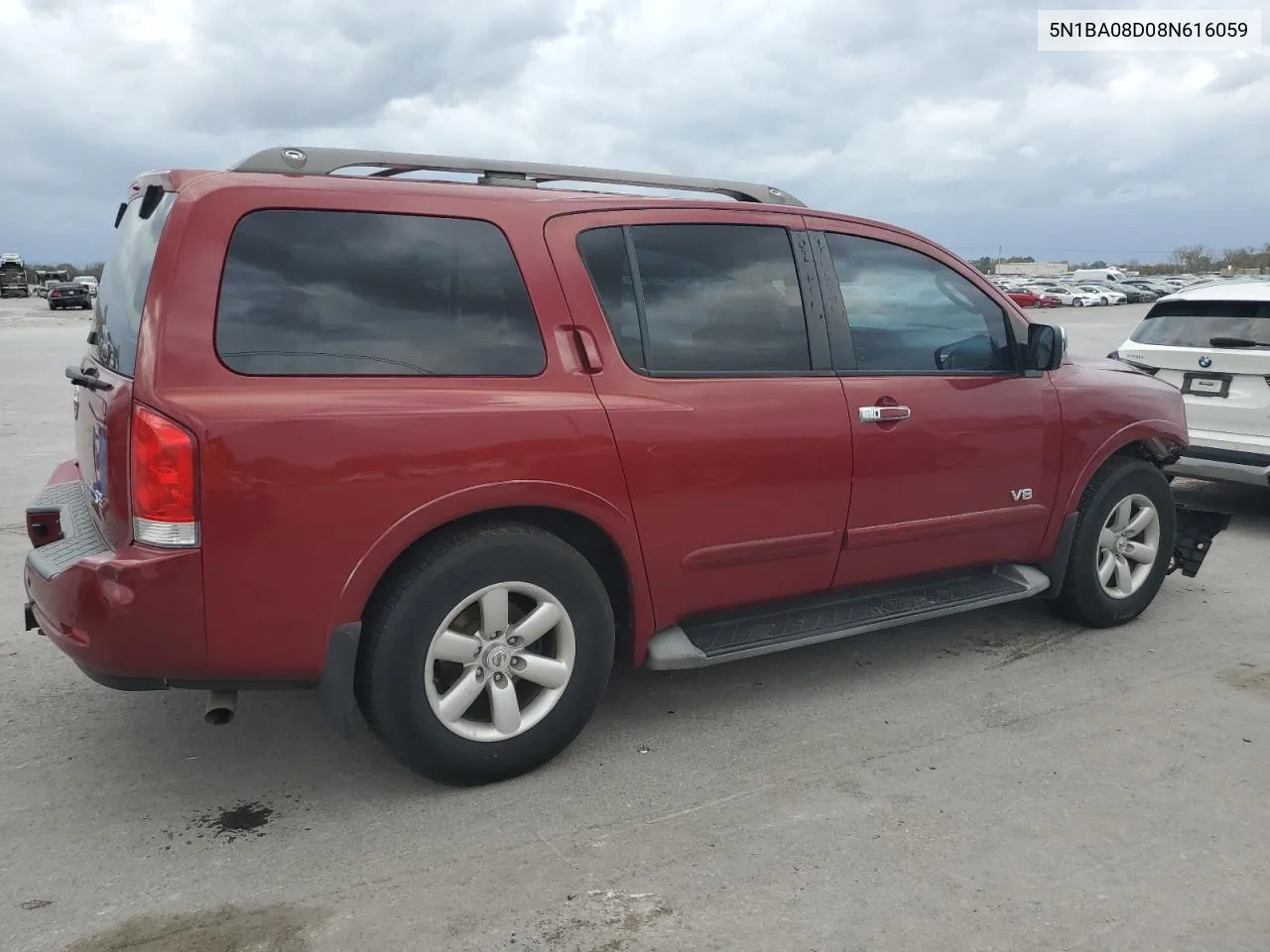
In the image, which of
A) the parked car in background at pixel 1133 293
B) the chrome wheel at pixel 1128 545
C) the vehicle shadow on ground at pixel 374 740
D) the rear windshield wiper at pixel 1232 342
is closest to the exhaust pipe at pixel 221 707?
the vehicle shadow on ground at pixel 374 740

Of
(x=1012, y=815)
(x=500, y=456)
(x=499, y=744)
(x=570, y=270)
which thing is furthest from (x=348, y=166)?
(x=1012, y=815)

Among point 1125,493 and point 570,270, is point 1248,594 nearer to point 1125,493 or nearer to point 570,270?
point 1125,493

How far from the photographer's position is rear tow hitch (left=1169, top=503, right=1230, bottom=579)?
5.04m

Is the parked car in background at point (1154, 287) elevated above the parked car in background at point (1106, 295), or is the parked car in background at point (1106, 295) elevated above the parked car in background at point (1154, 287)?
the parked car in background at point (1154, 287)

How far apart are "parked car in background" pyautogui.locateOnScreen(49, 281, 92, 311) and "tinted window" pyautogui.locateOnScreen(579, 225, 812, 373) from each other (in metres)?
50.9

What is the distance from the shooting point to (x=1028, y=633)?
4.71 m

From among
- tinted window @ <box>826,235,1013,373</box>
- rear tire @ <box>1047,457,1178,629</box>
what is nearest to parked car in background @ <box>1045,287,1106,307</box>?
rear tire @ <box>1047,457,1178,629</box>

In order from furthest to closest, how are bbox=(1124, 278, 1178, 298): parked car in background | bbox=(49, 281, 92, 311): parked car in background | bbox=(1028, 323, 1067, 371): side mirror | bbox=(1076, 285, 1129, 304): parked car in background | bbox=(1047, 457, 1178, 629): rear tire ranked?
bbox=(1124, 278, 1178, 298): parked car in background, bbox=(1076, 285, 1129, 304): parked car in background, bbox=(49, 281, 92, 311): parked car in background, bbox=(1047, 457, 1178, 629): rear tire, bbox=(1028, 323, 1067, 371): side mirror

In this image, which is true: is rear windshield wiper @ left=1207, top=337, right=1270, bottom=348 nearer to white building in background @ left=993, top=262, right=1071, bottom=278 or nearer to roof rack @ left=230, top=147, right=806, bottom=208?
roof rack @ left=230, top=147, right=806, bottom=208

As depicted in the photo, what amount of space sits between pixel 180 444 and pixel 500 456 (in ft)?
2.83

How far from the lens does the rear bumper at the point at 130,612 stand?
2697 millimetres

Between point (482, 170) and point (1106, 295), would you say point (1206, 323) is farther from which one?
point (1106, 295)

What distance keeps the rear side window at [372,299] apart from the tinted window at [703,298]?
A: 0.35m

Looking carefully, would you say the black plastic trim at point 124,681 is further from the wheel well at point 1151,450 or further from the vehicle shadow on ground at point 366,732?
the wheel well at point 1151,450
